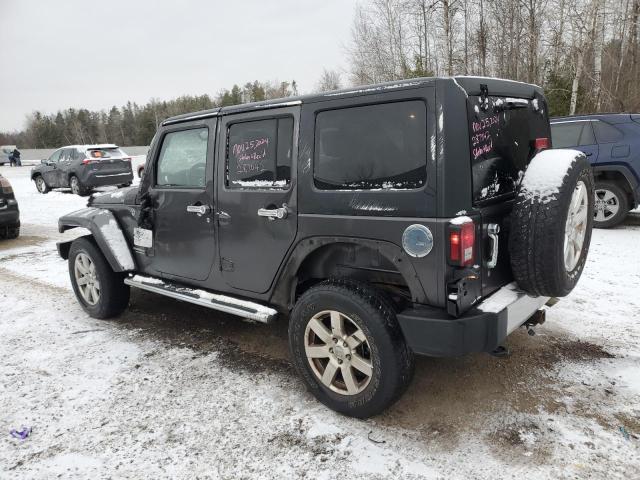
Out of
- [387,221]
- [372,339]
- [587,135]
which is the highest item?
[587,135]

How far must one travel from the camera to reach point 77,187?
14883 mm

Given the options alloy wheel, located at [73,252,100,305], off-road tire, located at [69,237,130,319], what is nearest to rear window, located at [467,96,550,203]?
off-road tire, located at [69,237,130,319]

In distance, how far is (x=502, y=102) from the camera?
2.76 meters

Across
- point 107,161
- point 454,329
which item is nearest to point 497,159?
point 454,329

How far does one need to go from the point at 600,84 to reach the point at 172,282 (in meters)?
17.9

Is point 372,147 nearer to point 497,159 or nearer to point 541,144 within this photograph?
point 497,159

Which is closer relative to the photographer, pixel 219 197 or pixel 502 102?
pixel 502 102

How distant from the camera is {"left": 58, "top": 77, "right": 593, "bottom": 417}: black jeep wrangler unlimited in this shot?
2.36 metres

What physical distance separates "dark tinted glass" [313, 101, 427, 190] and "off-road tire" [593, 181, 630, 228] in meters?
6.22

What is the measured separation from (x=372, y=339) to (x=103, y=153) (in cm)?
1477

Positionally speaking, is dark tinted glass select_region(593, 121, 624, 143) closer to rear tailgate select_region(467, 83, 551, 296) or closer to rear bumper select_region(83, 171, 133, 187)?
rear tailgate select_region(467, 83, 551, 296)

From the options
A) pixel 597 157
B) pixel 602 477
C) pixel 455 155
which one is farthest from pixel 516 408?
pixel 597 157

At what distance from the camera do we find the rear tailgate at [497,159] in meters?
2.49

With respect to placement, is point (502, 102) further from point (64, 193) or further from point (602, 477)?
point (64, 193)
